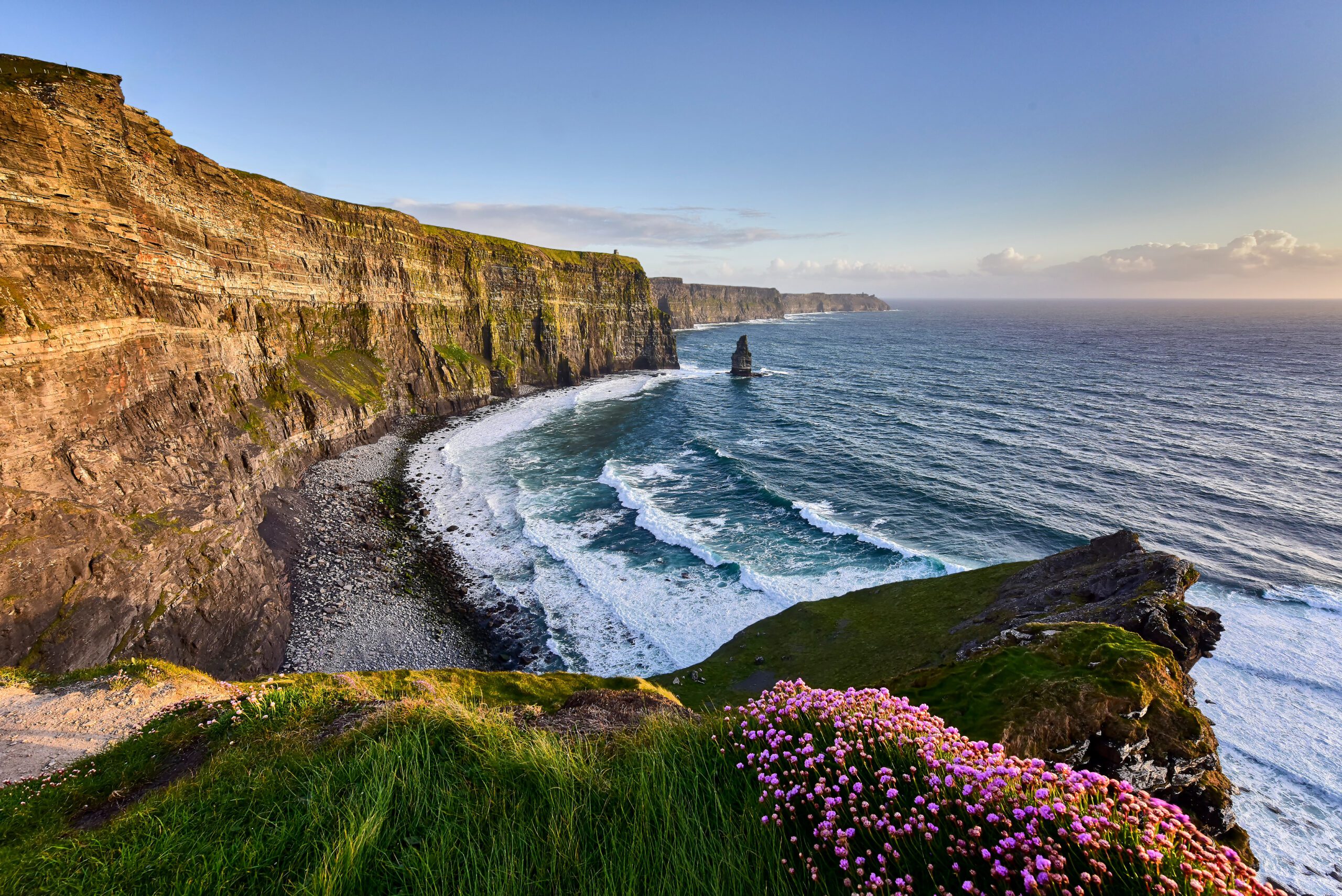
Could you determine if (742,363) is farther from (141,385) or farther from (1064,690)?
(1064,690)

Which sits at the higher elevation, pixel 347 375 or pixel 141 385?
pixel 141 385

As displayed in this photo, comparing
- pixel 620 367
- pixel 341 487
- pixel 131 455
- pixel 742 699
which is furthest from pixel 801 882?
pixel 620 367

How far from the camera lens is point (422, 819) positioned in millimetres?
5391

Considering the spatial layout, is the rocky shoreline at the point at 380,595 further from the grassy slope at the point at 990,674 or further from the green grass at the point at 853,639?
the grassy slope at the point at 990,674

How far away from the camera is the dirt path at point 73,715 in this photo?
9492mm

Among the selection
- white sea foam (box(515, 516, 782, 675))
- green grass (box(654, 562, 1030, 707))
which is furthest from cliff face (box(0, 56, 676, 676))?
green grass (box(654, 562, 1030, 707))

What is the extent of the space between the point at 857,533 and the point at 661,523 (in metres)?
12.2

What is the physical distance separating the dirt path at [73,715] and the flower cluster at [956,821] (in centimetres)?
1194

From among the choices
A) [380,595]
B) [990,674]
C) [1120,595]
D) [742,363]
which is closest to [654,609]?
[380,595]

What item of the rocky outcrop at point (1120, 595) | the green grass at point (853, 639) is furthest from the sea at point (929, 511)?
the rocky outcrop at point (1120, 595)

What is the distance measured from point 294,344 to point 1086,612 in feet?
174

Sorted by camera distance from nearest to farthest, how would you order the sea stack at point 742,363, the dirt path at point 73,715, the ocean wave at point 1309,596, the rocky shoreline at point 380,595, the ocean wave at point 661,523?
the dirt path at point 73,715 → the rocky shoreline at point 380,595 → the ocean wave at point 1309,596 → the ocean wave at point 661,523 → the sea stack at point 742,363

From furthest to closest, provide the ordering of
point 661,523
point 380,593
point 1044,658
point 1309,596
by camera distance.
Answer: point 661,523 < point 380,593 < point 1309,596 < point 1044,658

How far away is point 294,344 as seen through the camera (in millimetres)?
43750
